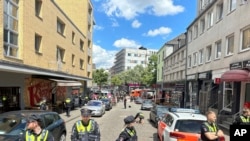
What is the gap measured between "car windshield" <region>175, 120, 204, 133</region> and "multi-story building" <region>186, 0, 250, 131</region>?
281 inches

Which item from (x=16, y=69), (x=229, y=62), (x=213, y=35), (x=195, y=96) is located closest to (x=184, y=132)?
(x=16, y=69)

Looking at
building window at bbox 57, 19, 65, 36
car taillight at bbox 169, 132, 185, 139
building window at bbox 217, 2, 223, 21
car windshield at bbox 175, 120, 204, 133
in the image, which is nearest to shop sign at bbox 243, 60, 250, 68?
building window at bbox 217, 2, 223, 21

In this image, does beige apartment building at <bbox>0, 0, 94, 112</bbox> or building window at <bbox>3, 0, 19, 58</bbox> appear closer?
building window at <bbox>3, 0, 19, 58</bbox>

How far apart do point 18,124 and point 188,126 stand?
538 cm

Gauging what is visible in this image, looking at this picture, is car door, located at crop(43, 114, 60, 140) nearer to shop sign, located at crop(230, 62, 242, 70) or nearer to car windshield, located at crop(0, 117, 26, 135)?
car windshield, located at crop(0, 117, 26, 135)

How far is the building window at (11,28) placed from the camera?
593 inches

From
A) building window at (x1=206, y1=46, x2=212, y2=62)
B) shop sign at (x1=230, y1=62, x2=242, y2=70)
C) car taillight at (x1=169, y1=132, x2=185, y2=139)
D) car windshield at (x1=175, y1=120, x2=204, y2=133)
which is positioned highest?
building window at (x1=206, y1=46, x2=212, y2=62)

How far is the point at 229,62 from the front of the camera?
19094 millimetres

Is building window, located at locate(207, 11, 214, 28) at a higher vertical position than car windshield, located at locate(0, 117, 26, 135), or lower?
higher

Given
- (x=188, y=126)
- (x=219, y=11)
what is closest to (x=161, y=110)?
(x=188, y=126)

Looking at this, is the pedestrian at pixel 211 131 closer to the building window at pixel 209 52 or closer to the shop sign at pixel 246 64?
the shop sign at pixel 246 64

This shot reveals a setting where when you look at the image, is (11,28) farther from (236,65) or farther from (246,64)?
(236,65)

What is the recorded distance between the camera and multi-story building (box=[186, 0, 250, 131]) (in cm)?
1681

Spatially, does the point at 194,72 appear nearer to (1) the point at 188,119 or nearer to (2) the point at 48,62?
(2) the point at 48,62
